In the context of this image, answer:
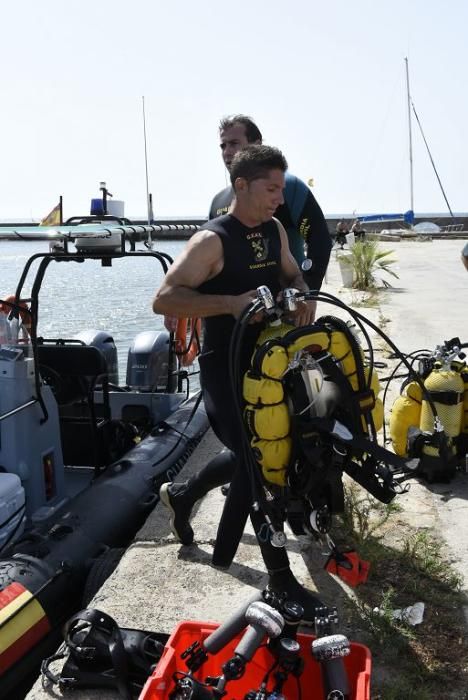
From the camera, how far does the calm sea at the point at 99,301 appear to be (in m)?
12.7

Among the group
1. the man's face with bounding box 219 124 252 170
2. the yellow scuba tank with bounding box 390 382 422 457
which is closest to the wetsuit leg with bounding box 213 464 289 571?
the yellow scuba tank with bounding box 390 382 422 457

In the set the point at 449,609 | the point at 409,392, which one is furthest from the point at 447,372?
the point at 449,609

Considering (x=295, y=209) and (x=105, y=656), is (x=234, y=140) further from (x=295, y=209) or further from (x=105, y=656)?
(x=105, y=656)

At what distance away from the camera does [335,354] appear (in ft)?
8.62

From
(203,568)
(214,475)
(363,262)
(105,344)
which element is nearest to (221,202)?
(214,475)

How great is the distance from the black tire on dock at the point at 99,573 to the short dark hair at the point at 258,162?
76.6 inches

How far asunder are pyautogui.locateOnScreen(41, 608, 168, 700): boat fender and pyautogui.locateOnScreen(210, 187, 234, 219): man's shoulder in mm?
2144

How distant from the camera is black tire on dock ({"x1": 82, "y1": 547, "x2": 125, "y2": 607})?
3336 millimetres

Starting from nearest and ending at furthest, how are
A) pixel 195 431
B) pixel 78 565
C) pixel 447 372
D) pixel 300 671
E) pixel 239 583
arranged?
pixel 300 671 < pixel 239 583 < pixel 78 565 < pixel 447 372 < pixel 195 431

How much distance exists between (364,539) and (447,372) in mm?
1376

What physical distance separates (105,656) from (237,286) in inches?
56.5

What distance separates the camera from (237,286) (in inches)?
109

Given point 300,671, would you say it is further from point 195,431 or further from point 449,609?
point 195,431

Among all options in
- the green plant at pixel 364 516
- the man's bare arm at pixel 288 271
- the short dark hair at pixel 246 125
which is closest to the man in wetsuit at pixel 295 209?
the short dark hair at pixel 246 125
